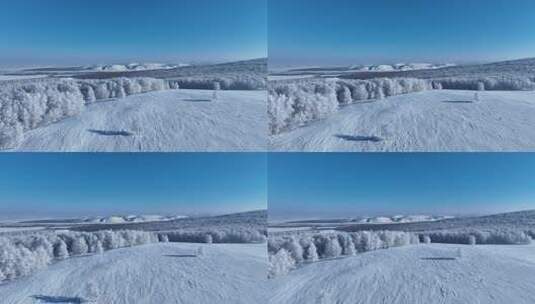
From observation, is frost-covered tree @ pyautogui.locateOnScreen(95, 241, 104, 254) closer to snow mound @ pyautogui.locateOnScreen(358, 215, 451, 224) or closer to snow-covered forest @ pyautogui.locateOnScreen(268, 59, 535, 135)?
snow-covered forest @ pyautogui.locateOnScreen(268, 59, 535, 135)

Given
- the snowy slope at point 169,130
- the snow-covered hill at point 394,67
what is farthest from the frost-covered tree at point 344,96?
the snowy slope at point 169,130

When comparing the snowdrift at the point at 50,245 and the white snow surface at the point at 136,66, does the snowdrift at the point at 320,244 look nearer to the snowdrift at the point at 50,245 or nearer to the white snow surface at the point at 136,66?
the snowdrift at the point at 50,245

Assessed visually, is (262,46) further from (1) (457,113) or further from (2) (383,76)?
(1) (457,113)

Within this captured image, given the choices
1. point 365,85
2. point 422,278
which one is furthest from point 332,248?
point 365,85

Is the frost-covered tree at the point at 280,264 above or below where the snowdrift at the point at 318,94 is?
below

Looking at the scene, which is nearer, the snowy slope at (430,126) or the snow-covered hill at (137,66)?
the snowy slope at (430,126)

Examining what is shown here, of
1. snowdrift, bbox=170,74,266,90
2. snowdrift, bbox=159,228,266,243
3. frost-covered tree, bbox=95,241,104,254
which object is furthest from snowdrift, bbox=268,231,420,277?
frost-covered tree, bbox=95,241,104,254

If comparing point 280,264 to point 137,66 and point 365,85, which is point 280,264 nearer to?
point 365,85
